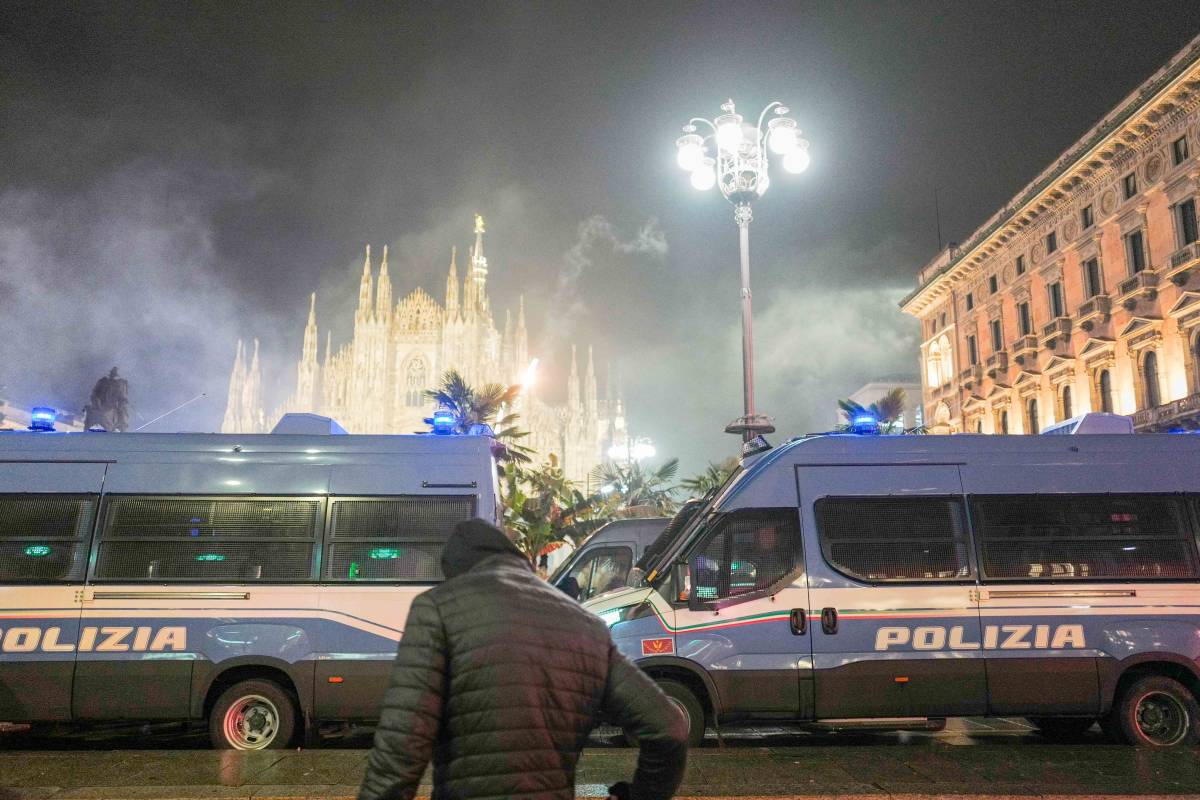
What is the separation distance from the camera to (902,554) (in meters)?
7.56

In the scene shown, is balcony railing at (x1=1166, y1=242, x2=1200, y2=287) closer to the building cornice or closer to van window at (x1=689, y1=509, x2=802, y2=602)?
the building cornice

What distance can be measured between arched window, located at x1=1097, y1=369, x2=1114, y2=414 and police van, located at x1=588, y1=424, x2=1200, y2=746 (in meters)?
24.5

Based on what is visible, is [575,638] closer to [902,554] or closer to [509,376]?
[902,554]

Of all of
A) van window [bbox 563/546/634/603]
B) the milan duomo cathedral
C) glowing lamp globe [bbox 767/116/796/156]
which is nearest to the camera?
van window [bbox 563/546/634/603]

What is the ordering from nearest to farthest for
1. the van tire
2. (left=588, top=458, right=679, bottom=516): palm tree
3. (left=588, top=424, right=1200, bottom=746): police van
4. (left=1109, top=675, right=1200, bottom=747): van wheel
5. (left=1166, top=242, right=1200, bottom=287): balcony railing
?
the van tire
(left=588, top=424, right=1200, bottom=746): police van
(left=1109, top=675, right=1200, bottom=747): van wheel
(left=1166, top=242, right=1200, bottom=287): balcony railing
(left=588, top=458, right=679, bottom=516): palm tree

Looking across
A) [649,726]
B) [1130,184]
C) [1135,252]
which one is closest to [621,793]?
[649,726]

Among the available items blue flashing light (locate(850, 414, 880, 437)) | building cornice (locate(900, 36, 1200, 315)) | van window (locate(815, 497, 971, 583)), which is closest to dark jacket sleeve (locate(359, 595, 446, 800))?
van window (locate(815, 497, 971, 583))

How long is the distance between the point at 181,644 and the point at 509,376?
6802 cm

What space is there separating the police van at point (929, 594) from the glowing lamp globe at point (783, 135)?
6418 millimetres

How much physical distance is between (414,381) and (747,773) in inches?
2676

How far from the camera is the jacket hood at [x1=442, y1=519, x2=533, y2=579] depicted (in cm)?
251

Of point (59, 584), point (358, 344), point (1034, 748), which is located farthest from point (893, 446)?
point (358, 344)

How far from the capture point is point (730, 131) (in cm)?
1277

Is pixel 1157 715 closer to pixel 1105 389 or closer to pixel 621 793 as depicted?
pixel 621 793
